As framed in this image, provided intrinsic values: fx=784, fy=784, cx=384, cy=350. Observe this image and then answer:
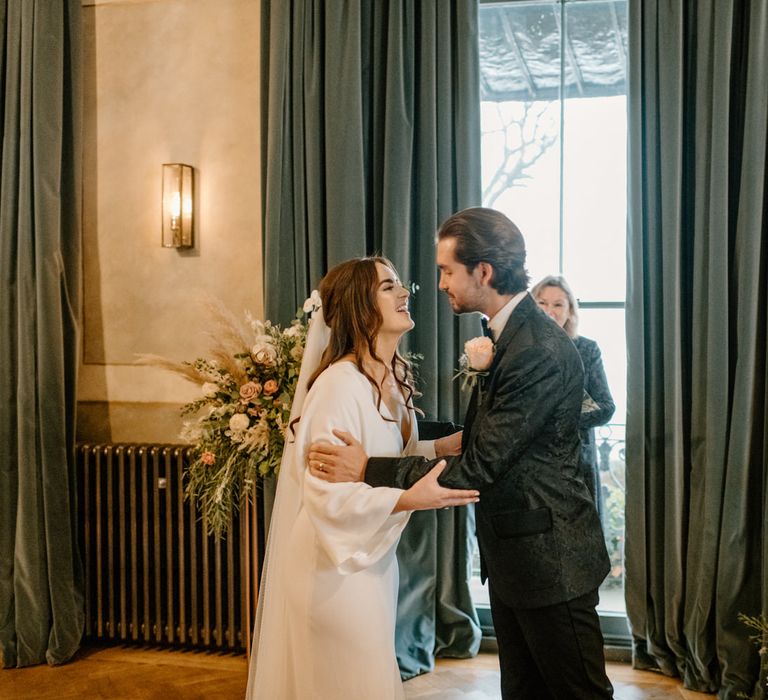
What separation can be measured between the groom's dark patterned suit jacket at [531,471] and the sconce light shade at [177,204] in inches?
85.9

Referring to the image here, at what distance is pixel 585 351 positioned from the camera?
11.5ft

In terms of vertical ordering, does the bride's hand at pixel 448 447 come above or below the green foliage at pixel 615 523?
above

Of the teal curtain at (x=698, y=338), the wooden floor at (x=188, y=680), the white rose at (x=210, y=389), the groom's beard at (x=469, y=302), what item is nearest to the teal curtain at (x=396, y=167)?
the wooden floor at (x=188, y=680)

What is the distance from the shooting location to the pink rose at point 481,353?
222 cm

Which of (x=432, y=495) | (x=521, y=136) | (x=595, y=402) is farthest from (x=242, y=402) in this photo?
(x=521, y=136)

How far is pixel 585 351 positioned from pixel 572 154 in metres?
1.00

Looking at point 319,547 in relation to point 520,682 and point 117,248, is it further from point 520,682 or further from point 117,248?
point 117,248

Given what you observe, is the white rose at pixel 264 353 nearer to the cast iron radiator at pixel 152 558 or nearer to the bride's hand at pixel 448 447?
the bride's hand at pixel 448 447

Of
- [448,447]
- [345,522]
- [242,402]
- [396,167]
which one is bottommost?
[345,522]

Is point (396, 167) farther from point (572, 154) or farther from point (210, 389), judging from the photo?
point (210, 389)

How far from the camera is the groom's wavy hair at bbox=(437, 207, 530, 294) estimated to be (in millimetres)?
2230

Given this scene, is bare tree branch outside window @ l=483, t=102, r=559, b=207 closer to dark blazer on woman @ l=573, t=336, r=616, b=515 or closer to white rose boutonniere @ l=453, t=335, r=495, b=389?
dark blazer on woman @ l=573, t=336, r=616, b=515

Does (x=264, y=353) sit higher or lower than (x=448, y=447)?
higher

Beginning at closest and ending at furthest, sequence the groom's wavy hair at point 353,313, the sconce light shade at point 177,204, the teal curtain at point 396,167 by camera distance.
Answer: the groom's wavy hair at point 353,313
the teal curtain at point 396,167
the sconce light shade at point 177,204
